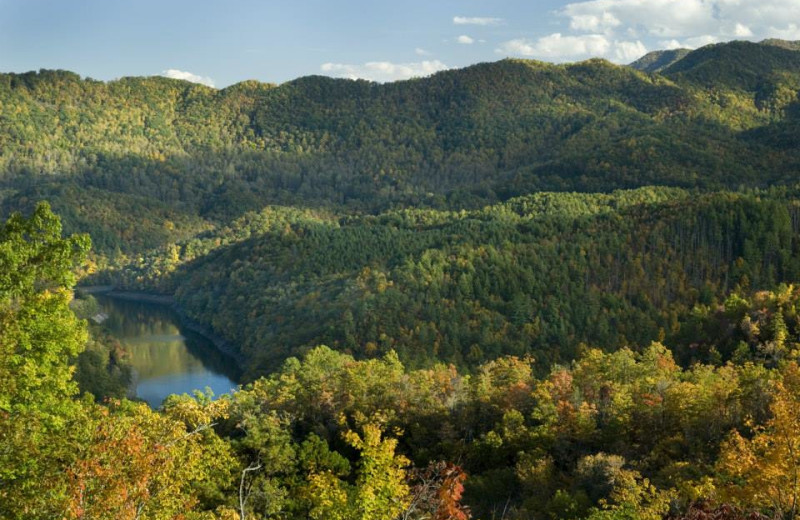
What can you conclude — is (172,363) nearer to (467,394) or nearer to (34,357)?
(467,394)

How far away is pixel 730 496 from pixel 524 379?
138 ft

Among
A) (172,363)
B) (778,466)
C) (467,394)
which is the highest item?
(778,466)

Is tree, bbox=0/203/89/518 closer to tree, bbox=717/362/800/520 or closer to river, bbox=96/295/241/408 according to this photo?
tree, bbox=717/362/800/520

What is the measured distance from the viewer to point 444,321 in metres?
135

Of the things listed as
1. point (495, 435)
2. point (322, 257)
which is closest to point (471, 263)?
point (322, 257)

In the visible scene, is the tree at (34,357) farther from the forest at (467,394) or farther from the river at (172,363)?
the river at (172,363)

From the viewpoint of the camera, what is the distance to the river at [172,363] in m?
143

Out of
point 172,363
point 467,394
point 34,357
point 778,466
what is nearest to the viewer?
point 778,466

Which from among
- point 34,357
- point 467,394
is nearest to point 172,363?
point 467,394

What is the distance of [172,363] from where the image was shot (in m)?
164

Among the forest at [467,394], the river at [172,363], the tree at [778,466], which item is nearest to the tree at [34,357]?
the forest at [467,394]

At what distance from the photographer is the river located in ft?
468

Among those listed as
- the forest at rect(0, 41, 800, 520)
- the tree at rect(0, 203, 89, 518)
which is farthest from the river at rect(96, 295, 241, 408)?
the tree at rect(0, 203, 89, 518)

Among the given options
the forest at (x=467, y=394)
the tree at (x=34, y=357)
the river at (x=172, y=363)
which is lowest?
the river at (x=172, y=363)
